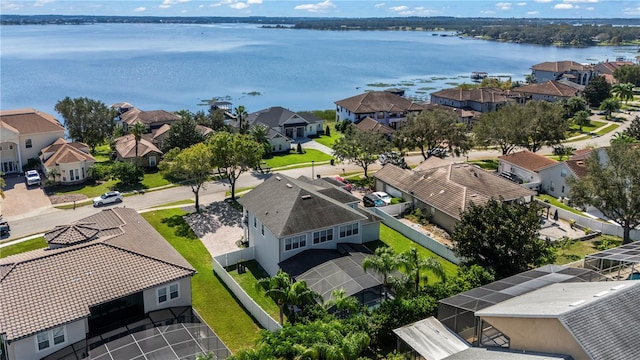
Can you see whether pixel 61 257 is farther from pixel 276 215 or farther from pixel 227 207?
pixel 227 207

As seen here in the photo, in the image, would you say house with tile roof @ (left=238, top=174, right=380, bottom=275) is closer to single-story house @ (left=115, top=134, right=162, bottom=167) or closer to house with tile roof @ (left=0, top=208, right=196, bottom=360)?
house with tile roof @ (left=0, top=208, right=196, bottom=360)

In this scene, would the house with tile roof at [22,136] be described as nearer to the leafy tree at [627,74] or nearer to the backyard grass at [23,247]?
the backyard grass at [23,247]

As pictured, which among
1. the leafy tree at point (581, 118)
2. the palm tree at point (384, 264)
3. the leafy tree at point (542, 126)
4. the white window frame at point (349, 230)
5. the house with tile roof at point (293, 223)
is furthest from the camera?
the leafy tree at point (581, 118)

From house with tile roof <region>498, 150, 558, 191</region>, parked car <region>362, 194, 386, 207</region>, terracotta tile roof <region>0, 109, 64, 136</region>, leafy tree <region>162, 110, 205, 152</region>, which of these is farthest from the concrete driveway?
house with tile roof <region>498, 150, 558, 191</region>

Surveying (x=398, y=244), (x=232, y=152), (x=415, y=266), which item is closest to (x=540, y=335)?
(x=415, y=266)

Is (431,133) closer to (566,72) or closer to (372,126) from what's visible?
(372,126)

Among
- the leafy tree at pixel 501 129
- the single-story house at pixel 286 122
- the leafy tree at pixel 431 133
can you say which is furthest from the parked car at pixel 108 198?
the leafy tree at pixel 501 129
